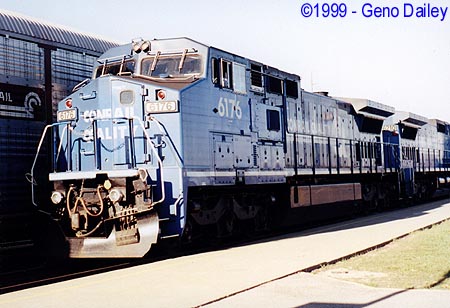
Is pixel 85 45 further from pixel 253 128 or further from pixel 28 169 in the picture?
pixel 253 128

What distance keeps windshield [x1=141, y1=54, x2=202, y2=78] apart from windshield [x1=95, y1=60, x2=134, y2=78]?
0.34 metres

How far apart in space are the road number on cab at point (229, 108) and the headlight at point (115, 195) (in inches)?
108

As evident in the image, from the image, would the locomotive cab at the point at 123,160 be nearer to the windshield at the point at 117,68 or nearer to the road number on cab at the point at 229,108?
the windshield at the point at 117,68

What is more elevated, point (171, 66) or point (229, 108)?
point (171, 66)

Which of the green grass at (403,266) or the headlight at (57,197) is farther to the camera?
the headlight at (57,197)

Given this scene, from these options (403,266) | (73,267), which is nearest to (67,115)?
(73,267)

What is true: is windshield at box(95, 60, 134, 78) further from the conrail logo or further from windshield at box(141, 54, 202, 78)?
the conrail logo

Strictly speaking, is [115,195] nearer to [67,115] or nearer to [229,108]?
[67,115]

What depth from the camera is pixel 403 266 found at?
28.6 ft

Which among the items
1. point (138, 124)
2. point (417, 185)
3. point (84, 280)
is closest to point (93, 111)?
point (138, 124)

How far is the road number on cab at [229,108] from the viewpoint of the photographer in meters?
11.4

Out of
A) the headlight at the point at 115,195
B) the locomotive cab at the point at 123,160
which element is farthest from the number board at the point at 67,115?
the headlight at the point at 115,195

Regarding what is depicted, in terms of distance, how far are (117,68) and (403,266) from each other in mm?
6789

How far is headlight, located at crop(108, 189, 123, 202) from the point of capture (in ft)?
31.6
